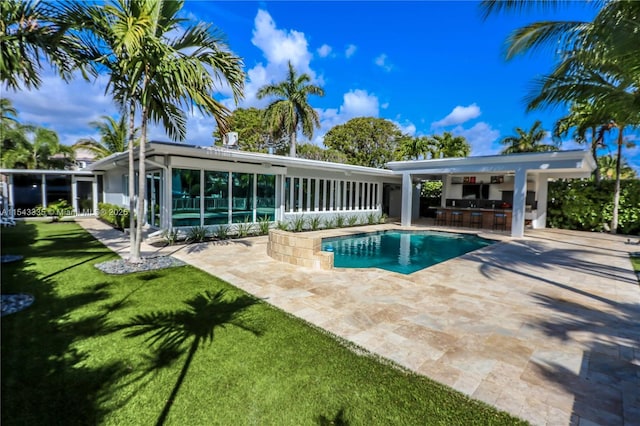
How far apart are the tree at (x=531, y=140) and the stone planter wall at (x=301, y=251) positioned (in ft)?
87.4

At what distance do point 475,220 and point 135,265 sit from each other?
56.5 ft

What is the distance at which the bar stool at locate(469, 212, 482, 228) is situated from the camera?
17.6 meters

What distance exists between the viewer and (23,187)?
1998cm

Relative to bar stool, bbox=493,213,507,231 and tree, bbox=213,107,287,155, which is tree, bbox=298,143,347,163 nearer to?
tree, bbox=213,107,287,155

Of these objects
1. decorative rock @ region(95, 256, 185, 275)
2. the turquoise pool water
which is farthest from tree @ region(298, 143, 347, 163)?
decorative rock @ region(95, 256, 185, 275)

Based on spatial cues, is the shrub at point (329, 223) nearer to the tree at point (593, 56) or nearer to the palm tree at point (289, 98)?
the palm tree at point (289, 98)

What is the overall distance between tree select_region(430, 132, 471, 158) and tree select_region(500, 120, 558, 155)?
5.06m

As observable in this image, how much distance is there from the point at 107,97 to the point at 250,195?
21.7 feet

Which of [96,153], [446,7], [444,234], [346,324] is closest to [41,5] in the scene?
[346,324]

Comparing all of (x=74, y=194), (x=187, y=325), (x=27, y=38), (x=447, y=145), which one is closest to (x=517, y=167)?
(x=447, y=145)

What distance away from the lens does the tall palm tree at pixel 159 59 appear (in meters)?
6.43

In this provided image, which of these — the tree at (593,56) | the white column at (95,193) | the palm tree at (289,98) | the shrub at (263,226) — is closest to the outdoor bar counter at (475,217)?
the tree at (593,56)

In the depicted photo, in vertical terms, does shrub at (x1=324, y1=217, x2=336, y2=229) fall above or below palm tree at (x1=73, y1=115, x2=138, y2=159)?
below

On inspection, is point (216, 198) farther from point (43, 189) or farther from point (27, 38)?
point (43, 189)
